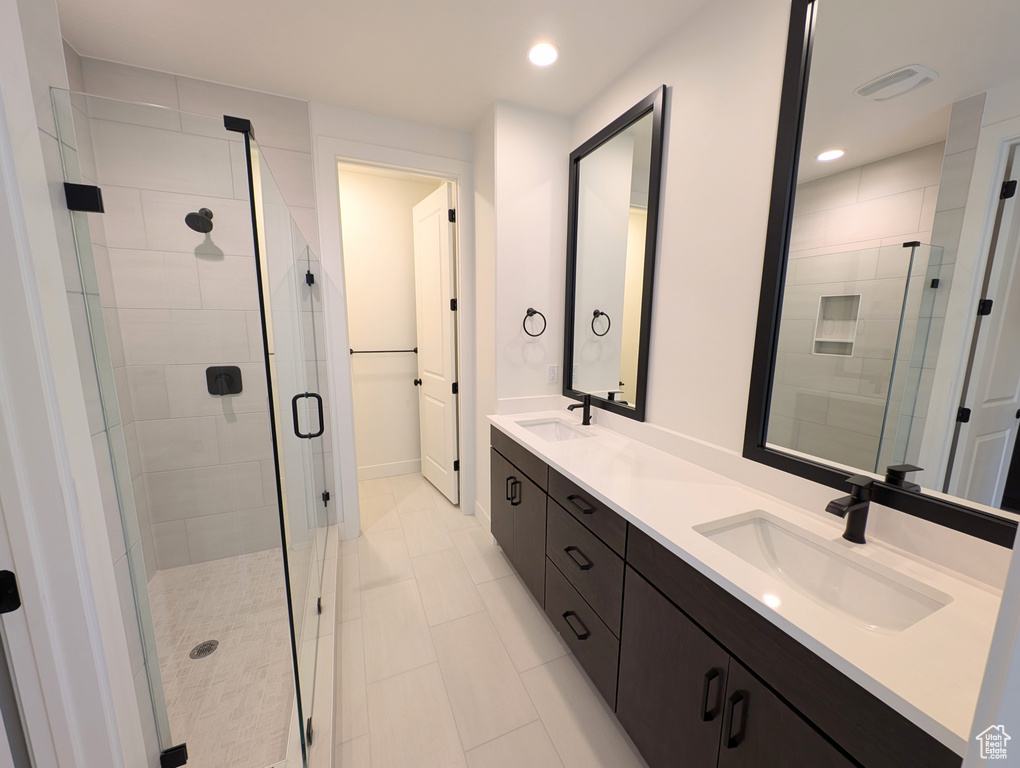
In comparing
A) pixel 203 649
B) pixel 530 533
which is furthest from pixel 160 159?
pixel 530 533

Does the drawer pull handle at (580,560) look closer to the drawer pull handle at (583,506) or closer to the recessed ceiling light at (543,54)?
the drawer pull handle at (583,506)

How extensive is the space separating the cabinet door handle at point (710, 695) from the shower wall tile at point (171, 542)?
1.69 metres

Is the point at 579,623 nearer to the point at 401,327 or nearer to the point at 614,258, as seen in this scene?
the point at 614,258

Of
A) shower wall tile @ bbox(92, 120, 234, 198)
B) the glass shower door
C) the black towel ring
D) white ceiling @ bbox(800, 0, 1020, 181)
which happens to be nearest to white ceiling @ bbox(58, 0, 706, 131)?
white ceiling @ bbox(800, 0, 1020, 181)

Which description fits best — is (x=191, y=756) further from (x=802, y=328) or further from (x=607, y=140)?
(x=607, y=140)

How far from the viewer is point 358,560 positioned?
2.36 metres

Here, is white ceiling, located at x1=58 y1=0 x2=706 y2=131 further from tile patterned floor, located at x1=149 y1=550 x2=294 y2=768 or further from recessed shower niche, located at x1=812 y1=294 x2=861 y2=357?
tile patterned floor, located at x1=149 y1=550 x2=294 y2=768

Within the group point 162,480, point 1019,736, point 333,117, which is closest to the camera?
point 1019,736

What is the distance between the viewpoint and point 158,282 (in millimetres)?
1436

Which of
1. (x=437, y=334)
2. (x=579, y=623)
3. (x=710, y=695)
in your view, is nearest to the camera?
(x=710, y=695)

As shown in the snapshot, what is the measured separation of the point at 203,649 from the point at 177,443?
2.51ft

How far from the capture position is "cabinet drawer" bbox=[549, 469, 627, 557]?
1.26 m

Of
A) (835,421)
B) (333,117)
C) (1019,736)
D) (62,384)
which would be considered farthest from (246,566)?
(333,117)

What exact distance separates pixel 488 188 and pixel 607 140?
723mm
